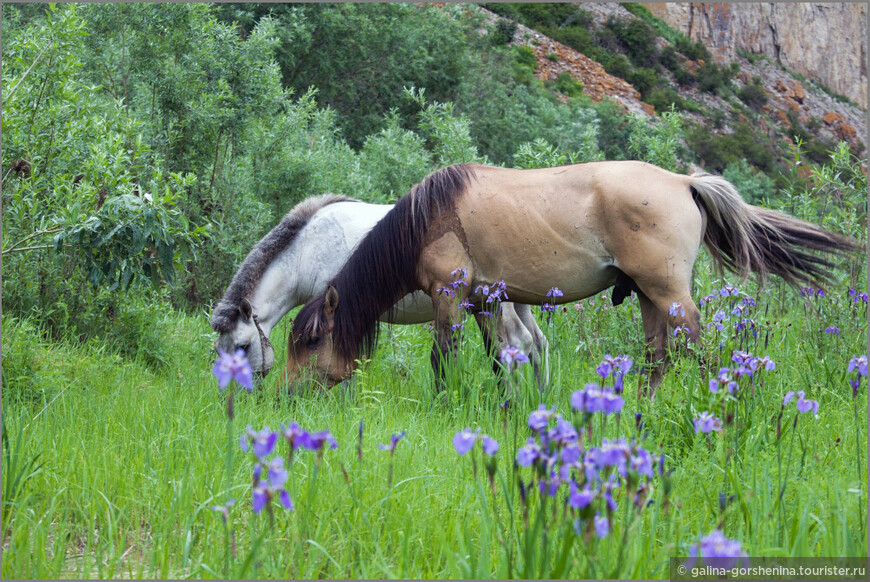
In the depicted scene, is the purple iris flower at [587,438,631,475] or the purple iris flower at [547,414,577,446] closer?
the purple iris flower at [587,438,631,475]

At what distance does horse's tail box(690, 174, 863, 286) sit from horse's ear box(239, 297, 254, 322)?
131 inches

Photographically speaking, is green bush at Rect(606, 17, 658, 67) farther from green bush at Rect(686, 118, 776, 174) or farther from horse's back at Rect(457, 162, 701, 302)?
horse's back at Rect(457, 162, 701, 302)

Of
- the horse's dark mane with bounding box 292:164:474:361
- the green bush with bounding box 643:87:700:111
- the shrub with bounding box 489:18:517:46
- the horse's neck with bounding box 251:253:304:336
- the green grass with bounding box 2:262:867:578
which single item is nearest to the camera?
the green grass with bounding box 2:262:867:578

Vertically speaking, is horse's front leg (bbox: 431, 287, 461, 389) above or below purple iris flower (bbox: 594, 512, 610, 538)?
below

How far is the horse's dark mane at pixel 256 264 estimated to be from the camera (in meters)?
5.66

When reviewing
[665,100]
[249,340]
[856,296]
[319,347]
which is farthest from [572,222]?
[665,100]

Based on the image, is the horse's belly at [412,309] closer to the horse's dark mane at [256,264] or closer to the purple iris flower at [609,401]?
the horse's dark mane at [256,264]

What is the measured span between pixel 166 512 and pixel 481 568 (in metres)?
1.33

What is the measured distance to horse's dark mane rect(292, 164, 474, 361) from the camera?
5.06m

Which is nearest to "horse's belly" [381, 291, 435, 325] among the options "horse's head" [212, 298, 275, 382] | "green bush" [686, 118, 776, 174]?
"horse's head" [212, 298, 275, 382]

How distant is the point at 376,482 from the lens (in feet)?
9.95

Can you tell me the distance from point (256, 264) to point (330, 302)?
1.00 meters

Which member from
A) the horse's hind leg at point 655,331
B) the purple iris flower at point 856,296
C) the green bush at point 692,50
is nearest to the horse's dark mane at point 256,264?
the horse's hind leg at point 655,331

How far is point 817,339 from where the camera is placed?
18.1ft
